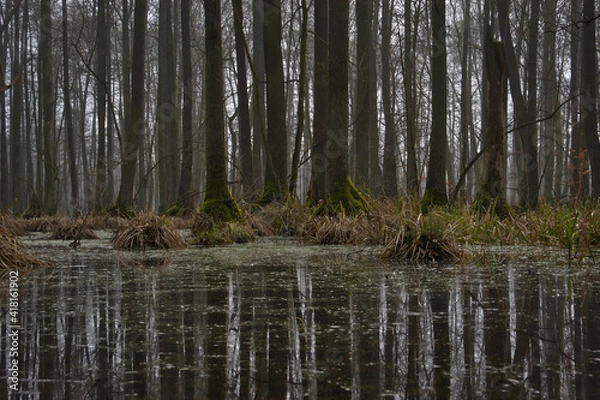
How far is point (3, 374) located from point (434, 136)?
8.40m

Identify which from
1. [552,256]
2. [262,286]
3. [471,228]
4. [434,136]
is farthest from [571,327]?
[434,136]

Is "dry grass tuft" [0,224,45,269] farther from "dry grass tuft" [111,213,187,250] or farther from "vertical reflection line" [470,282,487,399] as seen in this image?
"vertical reflection line" [470,282,487,399]

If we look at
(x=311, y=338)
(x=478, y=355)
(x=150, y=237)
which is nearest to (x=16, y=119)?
(x=150, y=237)

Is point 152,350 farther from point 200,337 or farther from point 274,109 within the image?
point 274,109

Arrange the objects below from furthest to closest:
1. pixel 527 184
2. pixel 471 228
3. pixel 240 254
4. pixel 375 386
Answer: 1. pixel 527 184
2. pixel 471 228
3. pixel 240 254
4. pixel 375 386

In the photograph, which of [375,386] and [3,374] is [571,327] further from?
[3,374]

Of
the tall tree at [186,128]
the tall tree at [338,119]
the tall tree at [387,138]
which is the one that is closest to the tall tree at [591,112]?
the tall tree at [387,138]

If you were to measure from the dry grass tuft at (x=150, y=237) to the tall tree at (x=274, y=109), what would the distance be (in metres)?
3.58

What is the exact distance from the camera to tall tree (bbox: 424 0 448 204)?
8953 millimetres

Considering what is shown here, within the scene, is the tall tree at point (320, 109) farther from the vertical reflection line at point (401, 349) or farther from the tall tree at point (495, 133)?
the vertical reflection line at point (401, 349)

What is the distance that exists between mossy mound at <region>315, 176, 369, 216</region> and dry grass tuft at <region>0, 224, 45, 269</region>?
4.49 m

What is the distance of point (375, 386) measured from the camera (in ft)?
4.71

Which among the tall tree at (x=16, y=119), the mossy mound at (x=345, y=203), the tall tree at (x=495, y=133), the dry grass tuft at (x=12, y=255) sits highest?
the tall tree at (x=16, y=119)

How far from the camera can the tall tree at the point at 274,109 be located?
10461 millimetres
